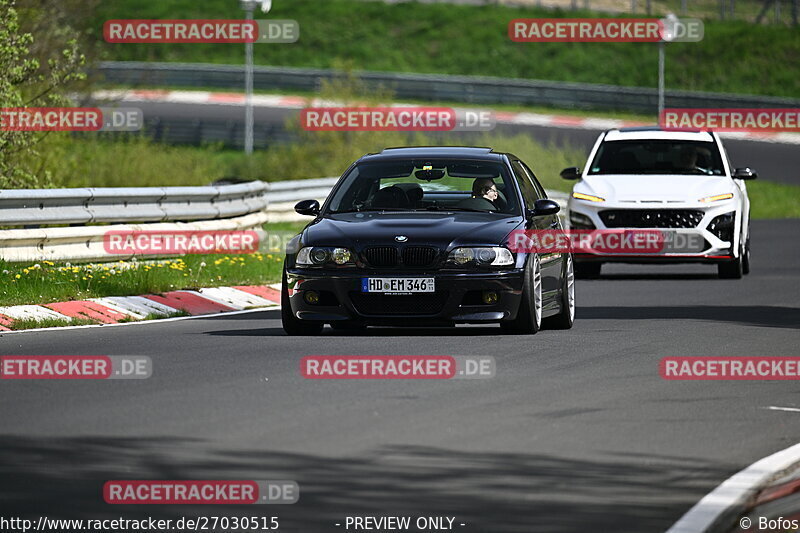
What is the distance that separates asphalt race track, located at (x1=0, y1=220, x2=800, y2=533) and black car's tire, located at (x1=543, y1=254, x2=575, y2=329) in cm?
22

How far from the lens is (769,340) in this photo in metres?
14.6

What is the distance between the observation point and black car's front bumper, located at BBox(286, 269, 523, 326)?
537 inches

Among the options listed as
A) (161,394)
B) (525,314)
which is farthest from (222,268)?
(161,394)

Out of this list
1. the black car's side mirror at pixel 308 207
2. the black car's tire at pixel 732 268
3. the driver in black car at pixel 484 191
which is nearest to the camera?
the driver in black car at pixel 484 191

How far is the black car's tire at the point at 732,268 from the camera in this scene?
21.9m

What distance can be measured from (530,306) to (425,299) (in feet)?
2.94

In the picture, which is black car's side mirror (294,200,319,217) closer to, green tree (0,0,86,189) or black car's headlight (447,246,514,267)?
black car's headlight (447,246,514,267)

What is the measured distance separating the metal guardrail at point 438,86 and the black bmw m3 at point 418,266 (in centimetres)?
4084

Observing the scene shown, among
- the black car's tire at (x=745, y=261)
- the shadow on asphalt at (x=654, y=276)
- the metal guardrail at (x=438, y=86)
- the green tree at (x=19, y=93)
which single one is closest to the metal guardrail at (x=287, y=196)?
the green tree at (x=19, y=93)

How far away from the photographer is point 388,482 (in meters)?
7.99

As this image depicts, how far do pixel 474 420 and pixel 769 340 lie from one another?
17.7 ft

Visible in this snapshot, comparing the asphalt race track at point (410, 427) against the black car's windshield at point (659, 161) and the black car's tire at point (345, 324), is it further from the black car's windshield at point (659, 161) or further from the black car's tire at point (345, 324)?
the black car's windshield at point (659, 161)

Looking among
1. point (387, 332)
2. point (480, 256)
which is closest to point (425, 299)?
point (480, 256)

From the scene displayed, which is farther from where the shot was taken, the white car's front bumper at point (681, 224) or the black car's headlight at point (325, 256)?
the white car's front bumper at point (681, 224)
